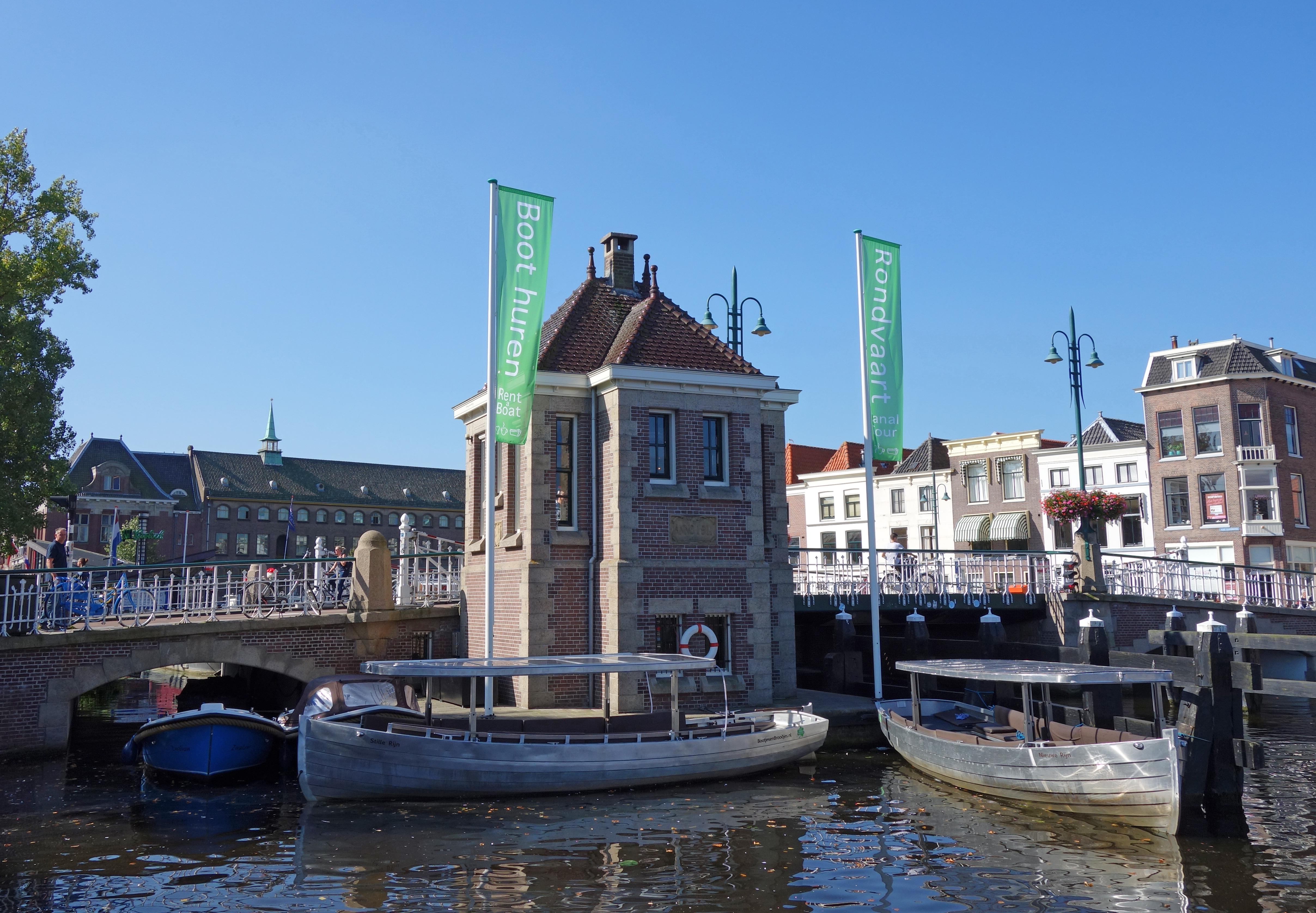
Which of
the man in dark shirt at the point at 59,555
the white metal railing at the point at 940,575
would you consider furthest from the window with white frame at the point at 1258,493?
the man in dark shirt at the point at 59,555

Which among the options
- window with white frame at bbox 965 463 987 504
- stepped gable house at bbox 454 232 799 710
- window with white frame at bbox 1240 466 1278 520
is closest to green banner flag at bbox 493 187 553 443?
stepped gable house at bbox 454 232 799 710

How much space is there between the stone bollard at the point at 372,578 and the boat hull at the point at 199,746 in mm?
4856

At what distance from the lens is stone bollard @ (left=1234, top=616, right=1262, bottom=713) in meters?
25.0

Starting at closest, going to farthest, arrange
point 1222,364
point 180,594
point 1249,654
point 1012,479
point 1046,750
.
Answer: point 1046,750 → point 180,594 → point 1249,654 → point 1222,364 → point 1012,479

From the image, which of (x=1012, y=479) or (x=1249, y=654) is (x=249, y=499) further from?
(x=1249, y=654)

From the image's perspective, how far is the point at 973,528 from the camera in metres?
56.7

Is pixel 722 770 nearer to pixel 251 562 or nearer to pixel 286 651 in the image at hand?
pixel 286 651

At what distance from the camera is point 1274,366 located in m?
47.0

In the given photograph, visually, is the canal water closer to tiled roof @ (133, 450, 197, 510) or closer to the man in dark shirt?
the man in dark shirt

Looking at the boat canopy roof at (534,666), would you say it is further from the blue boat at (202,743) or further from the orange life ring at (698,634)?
the orange life ring at (698,634)

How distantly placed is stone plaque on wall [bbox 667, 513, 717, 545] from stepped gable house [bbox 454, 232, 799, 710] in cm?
3

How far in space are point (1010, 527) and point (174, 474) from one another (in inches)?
3518

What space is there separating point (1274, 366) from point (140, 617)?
48.7 m

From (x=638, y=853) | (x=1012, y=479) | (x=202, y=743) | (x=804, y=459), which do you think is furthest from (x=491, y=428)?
(x=804, y=459)
